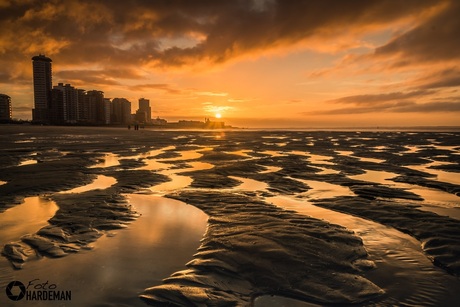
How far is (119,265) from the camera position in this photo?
4.43 m

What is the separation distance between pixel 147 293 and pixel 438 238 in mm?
5767

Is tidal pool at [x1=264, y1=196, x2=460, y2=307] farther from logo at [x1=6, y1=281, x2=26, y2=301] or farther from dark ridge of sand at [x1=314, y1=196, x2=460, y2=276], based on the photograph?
logo at [x1=6, y1=281, x2=26, y2=301]

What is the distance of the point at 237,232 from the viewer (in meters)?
5.91

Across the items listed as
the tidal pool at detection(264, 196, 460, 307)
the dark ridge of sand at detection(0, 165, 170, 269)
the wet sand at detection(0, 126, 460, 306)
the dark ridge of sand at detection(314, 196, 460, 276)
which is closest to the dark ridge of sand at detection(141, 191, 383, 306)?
the wet sand at detection(0, 126, 460, 306)

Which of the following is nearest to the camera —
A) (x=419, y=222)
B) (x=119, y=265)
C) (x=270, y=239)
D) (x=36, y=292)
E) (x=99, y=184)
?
(x=36, y=292)

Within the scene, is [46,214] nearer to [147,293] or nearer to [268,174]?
[147,293]

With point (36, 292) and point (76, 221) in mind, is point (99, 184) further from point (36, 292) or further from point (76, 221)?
point (36, 292)

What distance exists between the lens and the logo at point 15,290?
354cm

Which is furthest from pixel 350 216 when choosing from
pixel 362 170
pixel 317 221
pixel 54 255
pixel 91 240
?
pixel 362 170

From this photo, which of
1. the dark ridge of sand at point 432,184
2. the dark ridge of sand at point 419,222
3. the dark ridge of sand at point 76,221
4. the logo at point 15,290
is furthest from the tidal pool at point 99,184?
the dark ridge of sand at point 432,184

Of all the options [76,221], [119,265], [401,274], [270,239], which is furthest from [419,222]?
[76,221]

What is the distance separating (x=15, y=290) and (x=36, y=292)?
30cm

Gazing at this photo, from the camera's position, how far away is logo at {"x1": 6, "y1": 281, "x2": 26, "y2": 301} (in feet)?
11.6

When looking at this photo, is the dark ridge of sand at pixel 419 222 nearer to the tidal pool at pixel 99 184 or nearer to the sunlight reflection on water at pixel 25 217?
the sunlight reflection on water at pixel 25 217
